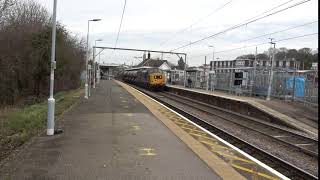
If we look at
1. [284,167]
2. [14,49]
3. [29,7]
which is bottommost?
[284,167]

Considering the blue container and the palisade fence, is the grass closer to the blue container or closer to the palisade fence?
the palisade fence

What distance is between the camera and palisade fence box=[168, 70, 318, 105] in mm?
29784

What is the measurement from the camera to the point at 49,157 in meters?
10.7

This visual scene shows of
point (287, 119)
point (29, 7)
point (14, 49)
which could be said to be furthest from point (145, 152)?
point (29, 7)

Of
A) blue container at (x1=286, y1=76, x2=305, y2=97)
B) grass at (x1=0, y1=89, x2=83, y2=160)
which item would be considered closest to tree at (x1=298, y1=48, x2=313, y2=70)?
blue container at (x1=286, y1=76, x2=305, y2=97)

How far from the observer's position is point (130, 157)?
35.9ft

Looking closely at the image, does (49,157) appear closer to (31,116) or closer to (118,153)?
(118,153)

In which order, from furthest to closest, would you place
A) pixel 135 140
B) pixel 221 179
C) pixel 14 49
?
pixel 14 49 < pixel 135 140 < pixel 221 179

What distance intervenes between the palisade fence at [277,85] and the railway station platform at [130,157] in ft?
35.2

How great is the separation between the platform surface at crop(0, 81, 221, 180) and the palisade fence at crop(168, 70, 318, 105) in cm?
1122

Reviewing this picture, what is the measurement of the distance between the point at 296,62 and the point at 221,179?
65.8 m

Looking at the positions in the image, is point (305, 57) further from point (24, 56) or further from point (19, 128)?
point (19, 128)

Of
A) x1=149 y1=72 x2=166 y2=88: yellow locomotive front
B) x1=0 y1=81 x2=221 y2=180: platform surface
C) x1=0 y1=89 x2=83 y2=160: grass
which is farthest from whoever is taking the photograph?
x1=149 y1=72 x2=166 y2=88: yellow locomotive front

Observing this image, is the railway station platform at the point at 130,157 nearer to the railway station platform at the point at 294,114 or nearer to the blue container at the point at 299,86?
the railway station platform at the point at 294,114
